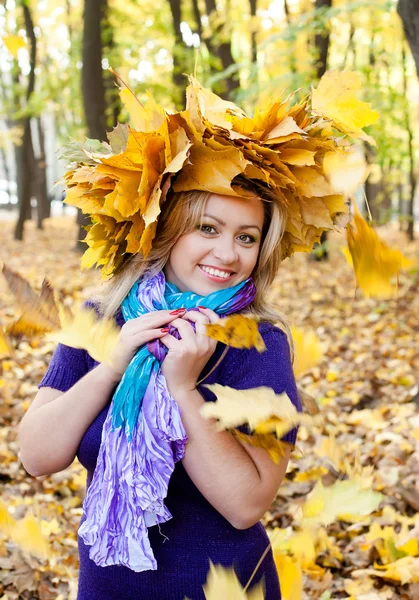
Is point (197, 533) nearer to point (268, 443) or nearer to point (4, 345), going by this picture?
point (268, 443)

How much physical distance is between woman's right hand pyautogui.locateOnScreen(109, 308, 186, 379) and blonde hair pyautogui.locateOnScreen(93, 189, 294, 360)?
8.5 inches

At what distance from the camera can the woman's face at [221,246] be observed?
1583mm

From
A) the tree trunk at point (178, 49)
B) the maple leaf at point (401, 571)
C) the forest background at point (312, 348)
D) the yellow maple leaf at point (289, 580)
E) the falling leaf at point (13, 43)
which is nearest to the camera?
the yellow maple leaf at point (289, 580)

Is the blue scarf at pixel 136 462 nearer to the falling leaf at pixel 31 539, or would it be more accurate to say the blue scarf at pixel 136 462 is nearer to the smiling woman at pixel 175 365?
the smiling woman at pixel 175 365

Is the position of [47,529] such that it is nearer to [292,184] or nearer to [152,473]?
[152,473]

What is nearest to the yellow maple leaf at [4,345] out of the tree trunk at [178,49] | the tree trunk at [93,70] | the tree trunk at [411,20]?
the tree trunk at [411,20]

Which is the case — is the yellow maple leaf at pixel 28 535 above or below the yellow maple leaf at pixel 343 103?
below

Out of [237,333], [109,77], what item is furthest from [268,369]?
[109,77]

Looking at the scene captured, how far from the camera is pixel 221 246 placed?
158 centimetres

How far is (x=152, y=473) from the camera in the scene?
1.45 meters

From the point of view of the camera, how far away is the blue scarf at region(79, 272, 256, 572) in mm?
1445

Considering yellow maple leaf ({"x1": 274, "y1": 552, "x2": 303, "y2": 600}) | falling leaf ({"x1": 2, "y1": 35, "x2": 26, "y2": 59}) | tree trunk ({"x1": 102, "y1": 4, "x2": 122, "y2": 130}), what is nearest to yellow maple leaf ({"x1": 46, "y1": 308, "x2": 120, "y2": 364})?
yellow maple leaf ({"x1": 274, "y1": 552, "x2": 303, "y2": 600})

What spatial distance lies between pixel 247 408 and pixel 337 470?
1.92 m

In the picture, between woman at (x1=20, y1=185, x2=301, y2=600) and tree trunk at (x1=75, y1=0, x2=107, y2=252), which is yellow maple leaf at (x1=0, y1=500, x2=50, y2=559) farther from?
tree trunk at (x1=75, y1=0, x2=107, y2=252)
